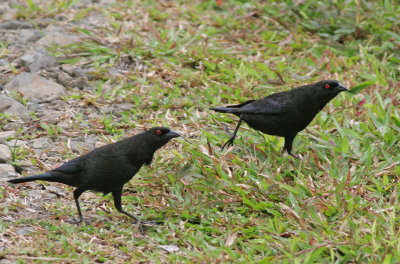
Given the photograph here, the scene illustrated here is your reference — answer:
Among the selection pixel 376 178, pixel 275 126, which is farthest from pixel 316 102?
pixel 376 178

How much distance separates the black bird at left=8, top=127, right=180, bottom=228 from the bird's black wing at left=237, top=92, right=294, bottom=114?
1295 mm

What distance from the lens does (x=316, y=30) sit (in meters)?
8.96

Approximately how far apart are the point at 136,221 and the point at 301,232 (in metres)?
1.27

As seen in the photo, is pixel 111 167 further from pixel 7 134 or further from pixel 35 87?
pixel 35 87

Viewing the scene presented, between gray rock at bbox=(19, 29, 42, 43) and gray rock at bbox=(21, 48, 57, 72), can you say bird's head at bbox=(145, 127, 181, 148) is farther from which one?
gray rock at bbox=(19, 29, 42, 43)

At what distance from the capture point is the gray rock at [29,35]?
838cm

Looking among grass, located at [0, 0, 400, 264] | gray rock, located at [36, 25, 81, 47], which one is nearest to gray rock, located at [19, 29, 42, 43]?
gray rock, located at [36, 25, 81, 47]

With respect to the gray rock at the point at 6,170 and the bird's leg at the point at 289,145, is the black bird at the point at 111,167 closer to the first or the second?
the gray rock at the point at 6,170

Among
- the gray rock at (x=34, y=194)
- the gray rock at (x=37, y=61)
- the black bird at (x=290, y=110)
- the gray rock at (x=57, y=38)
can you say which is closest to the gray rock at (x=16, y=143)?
the gray rock at (x=34, y=194)

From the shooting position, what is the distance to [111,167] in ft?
16.3

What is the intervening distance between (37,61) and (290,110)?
11.0ft

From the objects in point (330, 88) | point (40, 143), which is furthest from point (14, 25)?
point (330, 88)

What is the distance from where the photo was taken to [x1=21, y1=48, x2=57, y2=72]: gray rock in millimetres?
7745

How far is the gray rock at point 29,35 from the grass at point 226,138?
0.38 m
